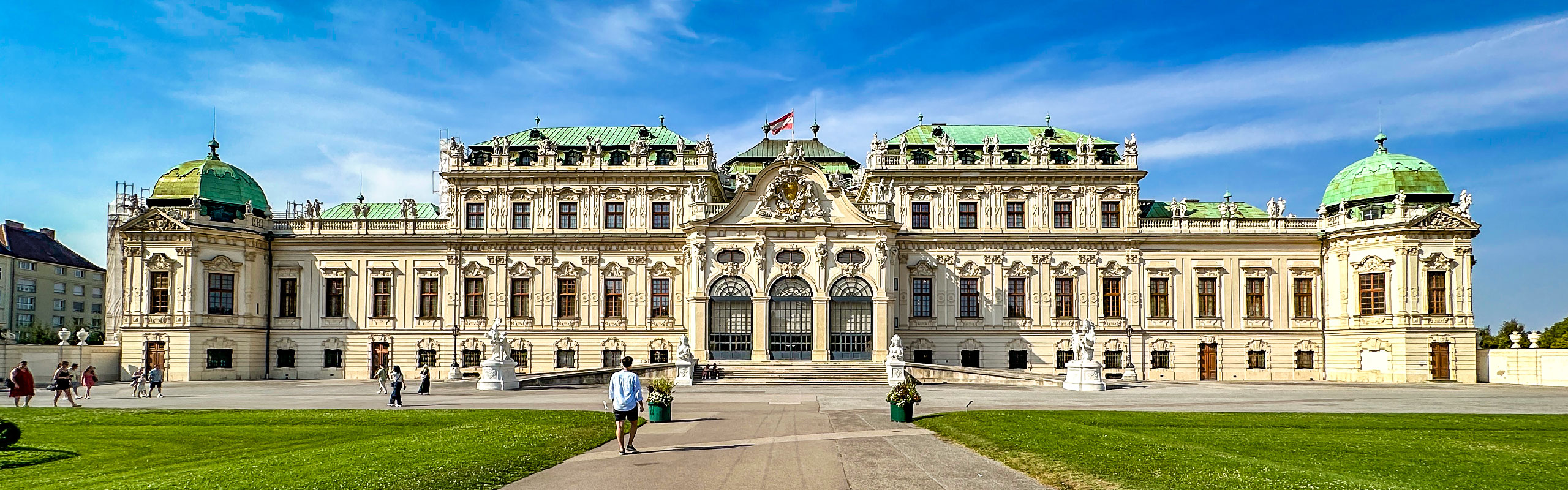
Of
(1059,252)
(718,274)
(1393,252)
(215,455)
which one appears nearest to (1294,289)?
(1393,252)

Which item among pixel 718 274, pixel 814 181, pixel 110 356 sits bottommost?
pixel 110 356

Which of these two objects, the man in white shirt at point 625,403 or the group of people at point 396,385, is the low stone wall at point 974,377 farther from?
the man in white shirt at point 625,403

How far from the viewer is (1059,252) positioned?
59.7 m

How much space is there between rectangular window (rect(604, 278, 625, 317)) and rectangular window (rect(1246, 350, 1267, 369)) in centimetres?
3387

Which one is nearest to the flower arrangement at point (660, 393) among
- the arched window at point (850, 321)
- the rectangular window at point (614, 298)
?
the arched window at point (850, 321)

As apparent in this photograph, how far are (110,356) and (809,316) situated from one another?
3586cm

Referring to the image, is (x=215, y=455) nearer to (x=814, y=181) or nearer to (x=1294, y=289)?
(x=814, y=181)

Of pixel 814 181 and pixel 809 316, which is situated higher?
pixel 814 181

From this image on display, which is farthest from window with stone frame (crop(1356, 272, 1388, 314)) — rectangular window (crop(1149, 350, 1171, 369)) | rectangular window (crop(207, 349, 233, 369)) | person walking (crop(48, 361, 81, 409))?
rectangular window (crop(207, 349, 233, 369))

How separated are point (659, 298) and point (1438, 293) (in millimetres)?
39917

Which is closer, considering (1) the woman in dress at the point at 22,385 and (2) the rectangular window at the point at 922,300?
(1) the woman in dress at the point at 22,385

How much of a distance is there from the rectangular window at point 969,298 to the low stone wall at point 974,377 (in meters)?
9.94

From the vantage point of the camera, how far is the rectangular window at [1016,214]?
6016 cm

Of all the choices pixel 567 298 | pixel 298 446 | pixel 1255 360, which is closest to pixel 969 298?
pixel 1255 360
